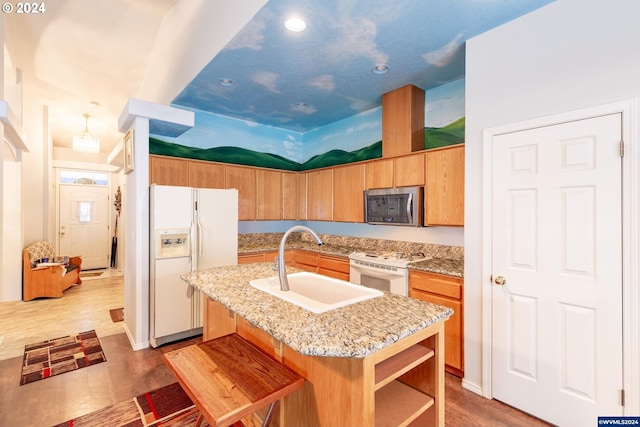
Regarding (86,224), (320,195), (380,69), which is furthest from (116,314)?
(380,69)

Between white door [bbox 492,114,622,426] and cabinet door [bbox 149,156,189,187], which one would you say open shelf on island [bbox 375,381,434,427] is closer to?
white door [bbox 492,114,622,426]

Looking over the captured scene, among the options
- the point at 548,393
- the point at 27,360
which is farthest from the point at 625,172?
the point at 27,360

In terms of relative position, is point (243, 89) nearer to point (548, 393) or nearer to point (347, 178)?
point (347, 178)

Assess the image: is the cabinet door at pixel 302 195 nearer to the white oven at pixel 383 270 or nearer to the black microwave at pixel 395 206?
the black microwave at pixel 395 206

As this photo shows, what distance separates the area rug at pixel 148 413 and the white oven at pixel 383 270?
1.93 metres

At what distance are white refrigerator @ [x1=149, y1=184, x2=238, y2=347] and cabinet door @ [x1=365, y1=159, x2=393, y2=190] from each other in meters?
1.79

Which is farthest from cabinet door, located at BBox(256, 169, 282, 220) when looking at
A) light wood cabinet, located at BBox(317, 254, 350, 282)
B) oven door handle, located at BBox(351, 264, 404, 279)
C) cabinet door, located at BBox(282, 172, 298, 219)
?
oven door handle, located at BBox(351, 264, 404, 279)

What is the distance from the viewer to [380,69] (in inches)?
115

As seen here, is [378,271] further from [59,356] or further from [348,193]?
[59,356]

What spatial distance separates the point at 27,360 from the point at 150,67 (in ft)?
13.7

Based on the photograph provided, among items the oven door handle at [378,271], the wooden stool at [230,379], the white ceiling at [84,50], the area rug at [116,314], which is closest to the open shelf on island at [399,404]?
the wooden stool at [230,379]

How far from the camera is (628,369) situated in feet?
5.51

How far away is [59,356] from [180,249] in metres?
1.48

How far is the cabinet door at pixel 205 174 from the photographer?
152 inches
